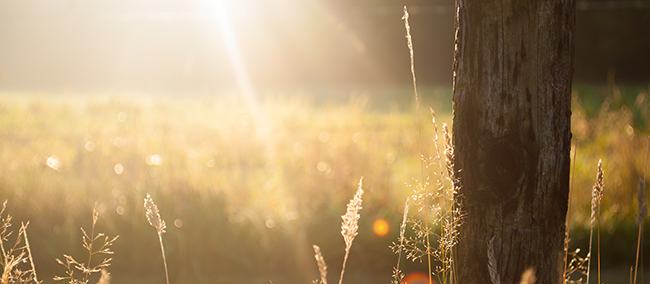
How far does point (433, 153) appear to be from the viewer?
4027mm

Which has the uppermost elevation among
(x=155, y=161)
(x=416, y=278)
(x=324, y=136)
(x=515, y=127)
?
(x=515, y=127)

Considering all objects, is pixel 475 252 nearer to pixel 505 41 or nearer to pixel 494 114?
pixel 494 114

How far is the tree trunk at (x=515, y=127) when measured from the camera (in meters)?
1.13

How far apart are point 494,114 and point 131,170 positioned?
115 inches

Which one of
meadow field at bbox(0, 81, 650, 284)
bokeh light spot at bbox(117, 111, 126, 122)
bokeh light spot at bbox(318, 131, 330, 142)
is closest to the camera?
meadow field at bbox(0, 81, 650, 284)

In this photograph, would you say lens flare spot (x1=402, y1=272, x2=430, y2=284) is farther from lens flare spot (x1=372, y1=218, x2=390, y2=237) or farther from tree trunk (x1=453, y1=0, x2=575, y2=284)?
tree trunk (x1=453, y1=0, x2=575, y2=284)

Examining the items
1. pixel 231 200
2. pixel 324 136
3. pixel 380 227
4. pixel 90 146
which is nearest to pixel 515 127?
pixel 380 227

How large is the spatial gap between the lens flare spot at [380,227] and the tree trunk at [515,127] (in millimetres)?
1614

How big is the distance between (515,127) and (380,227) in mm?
1835

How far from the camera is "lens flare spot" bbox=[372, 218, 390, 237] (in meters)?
2.84

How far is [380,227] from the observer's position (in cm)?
287

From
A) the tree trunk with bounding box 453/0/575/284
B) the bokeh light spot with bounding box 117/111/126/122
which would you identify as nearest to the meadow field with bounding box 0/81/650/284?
the bokeh light spot with bounding box 117/111/126/122

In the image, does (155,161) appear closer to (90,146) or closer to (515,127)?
(90,146)

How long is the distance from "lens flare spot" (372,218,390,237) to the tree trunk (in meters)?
1.61
